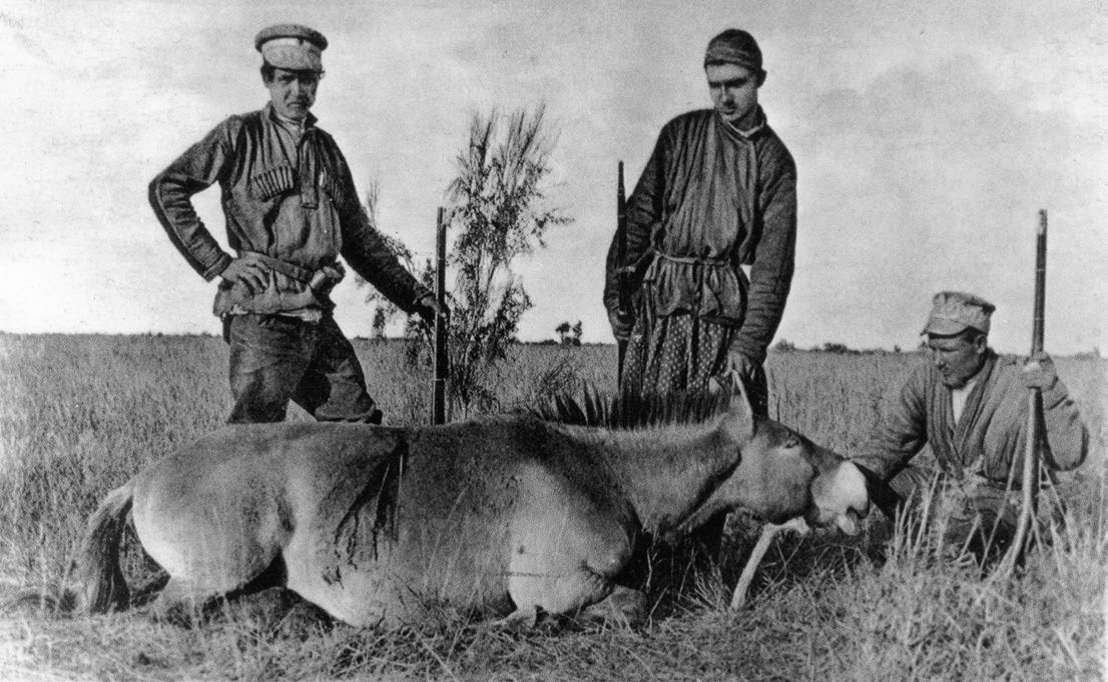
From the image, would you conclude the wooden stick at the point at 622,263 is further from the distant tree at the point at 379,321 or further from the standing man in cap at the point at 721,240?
the distant tree at the point at 379,321

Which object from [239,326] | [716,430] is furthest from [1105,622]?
[239,326]

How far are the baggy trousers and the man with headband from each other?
1.87 meters

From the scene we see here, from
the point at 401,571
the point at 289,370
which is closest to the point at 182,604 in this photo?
the point at 401,571

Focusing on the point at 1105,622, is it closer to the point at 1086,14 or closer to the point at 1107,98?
the point at 1107,98

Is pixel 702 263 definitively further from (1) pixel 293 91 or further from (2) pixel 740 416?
(1) pixel 293 91

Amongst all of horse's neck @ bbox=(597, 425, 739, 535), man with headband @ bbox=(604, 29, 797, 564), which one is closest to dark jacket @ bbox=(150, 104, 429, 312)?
man with headband @ bbox=(604, 29, 797, 564)

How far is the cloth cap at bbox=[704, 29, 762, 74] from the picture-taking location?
6051 millimetres

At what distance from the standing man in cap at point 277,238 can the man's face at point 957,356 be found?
375 cm

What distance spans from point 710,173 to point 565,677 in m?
3.40

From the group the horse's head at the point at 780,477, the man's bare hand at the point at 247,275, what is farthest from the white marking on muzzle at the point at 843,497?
the man's bare hand at the point at 247,275

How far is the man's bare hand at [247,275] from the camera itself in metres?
6.20

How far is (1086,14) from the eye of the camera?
636cm

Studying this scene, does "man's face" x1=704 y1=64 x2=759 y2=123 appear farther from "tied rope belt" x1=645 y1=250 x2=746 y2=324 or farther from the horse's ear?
the horse's ear

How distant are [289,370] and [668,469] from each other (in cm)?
259
